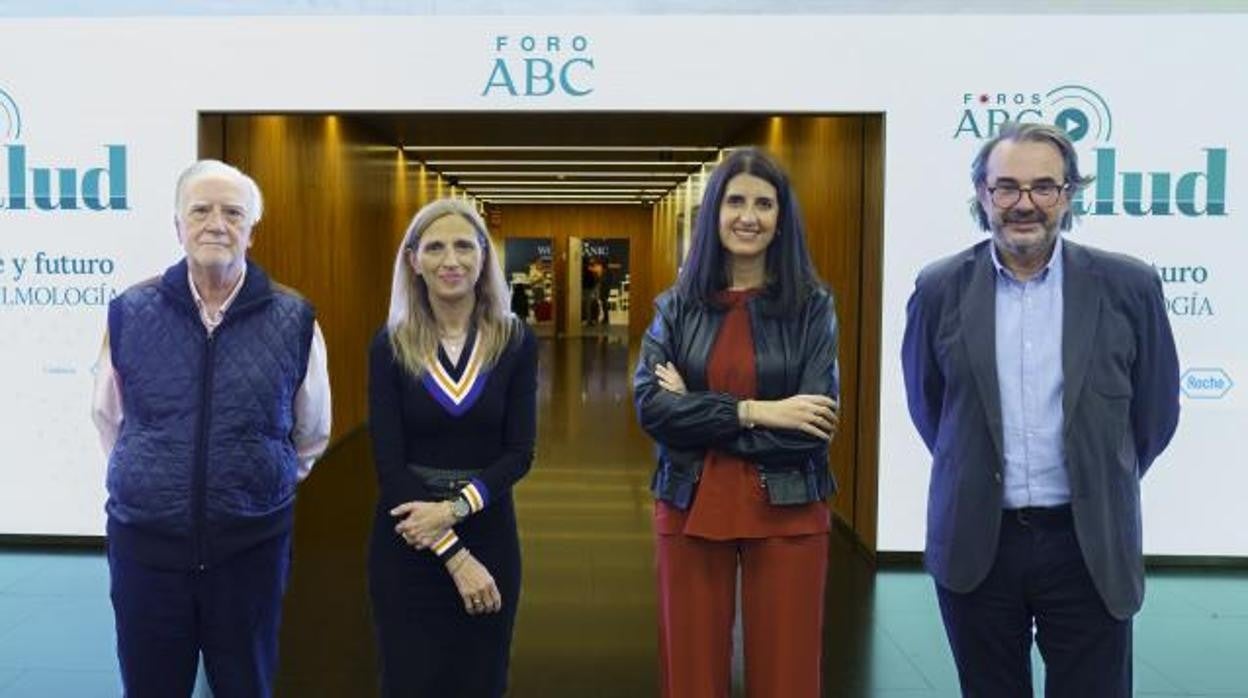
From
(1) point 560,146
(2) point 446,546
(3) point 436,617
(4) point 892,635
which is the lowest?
(4) point 892,635

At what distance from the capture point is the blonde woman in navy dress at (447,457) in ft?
8.71

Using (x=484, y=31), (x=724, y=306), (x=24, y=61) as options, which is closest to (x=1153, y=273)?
(x=724, y=306)

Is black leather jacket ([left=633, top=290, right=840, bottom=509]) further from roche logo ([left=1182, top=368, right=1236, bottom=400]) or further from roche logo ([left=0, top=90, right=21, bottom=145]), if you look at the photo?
roche logo ([left=0, top=90, right=21, bottom=145])

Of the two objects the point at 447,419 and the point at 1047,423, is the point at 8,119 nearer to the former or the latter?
the point at 447,419

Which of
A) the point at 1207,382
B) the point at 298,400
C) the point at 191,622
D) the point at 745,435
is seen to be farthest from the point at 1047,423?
the point at 1207,382

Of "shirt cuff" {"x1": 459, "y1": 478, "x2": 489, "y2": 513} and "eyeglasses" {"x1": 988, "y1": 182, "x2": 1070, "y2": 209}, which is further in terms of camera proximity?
"shirt cuff" {"x1": 459, "y1": 478, "x2": 489, "y2": 513}

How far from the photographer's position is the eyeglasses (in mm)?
2355

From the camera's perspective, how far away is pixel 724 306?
2.70 metres

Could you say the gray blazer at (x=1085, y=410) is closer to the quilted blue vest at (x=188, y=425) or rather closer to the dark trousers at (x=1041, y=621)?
the dark trousers at (x=1041, y=621)

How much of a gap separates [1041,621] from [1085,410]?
50 centimetres

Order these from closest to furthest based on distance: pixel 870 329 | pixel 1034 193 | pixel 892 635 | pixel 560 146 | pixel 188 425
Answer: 1. pixel 1034 193
2. pixel 188 425
3. pixel 892 635
4. pixel 870 329
5. pixel 560 146

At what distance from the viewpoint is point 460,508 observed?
8.61ft

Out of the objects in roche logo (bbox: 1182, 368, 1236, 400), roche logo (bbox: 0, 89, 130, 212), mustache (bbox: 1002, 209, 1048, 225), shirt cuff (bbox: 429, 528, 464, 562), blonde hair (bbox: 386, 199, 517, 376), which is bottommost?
shirt cuff (bbox: 429, 528, 464, 562)

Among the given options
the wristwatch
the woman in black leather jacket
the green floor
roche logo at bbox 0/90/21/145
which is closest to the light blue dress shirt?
the woman in black leather jacket
